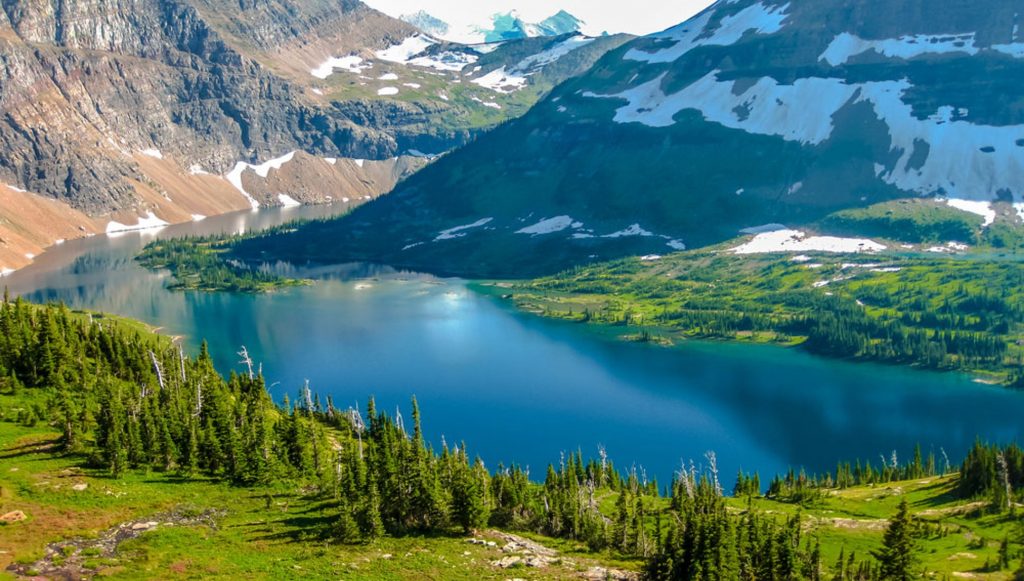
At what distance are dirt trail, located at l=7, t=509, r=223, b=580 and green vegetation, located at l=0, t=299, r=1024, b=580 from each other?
0.58ft

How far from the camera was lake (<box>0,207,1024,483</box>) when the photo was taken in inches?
4732

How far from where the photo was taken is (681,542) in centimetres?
5688

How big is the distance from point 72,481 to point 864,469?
8337 cm

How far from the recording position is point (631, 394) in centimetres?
14638

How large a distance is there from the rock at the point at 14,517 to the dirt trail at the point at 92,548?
3.95 meters

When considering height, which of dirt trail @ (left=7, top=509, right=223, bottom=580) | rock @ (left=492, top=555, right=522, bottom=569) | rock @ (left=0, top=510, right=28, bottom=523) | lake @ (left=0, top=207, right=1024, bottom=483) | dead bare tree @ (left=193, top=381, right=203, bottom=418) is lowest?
lake @ (left=0, top=207, right=1024, bottom=483)

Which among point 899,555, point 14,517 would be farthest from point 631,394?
point 14,517

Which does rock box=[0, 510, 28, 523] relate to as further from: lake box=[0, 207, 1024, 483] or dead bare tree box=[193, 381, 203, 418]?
lake box=[0, 207, 1024, 483]

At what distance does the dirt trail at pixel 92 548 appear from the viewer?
47375 millimetres

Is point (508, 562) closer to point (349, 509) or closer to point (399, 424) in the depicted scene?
point (349, 509)

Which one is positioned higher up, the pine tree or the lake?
the pine tree

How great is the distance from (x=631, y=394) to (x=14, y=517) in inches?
4104

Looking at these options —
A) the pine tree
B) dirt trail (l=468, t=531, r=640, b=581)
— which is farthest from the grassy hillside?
A: the pine tree

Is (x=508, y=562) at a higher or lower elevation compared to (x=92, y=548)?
lower
